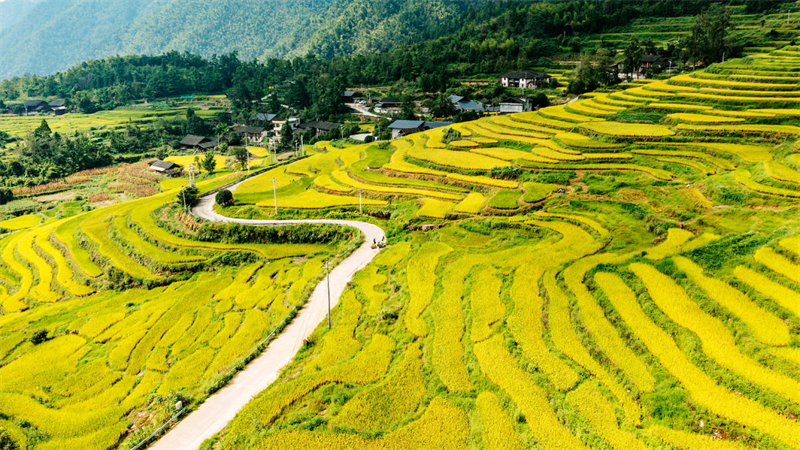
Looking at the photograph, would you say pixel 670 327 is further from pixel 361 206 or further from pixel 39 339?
pixel 39 339

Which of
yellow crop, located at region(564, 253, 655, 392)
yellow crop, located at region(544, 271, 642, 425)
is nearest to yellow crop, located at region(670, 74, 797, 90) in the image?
yellow crop, located at region(564, 253, 655, 392)

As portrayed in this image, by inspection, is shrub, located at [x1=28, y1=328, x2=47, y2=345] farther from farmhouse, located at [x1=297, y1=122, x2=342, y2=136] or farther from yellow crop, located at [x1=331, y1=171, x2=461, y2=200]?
farmhouse, located at [x1=297, y1=122, x2=342, y2=136]

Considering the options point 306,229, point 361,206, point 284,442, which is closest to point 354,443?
point 284,442

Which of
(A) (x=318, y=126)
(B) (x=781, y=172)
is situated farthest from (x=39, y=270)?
(A) (x=318, y=126)

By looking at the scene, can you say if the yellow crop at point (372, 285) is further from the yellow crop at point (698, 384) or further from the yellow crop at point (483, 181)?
the yellow crop at point (483, 181)

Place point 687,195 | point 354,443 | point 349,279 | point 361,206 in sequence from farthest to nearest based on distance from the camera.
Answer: point 361,206 → point 687,195 → point 349,279 → point 354,443
